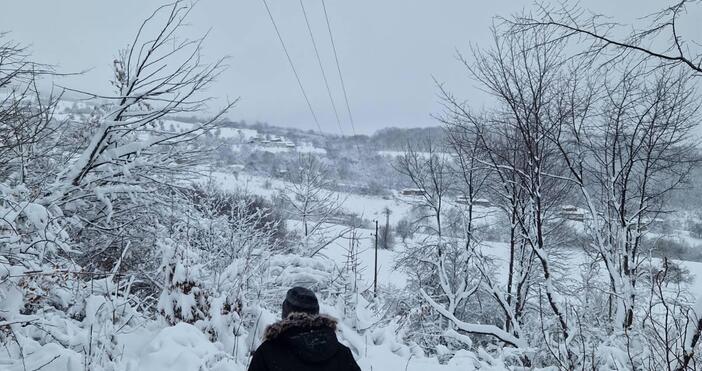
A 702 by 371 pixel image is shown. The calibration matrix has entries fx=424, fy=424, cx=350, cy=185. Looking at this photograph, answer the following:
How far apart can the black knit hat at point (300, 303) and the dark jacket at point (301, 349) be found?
76mm

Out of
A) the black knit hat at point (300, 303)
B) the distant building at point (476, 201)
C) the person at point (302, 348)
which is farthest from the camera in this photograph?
the distant building at point (476, 201)

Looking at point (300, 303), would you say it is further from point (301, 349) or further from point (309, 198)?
point (309, 198)

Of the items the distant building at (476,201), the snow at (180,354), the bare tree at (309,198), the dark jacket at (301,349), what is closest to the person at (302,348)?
the dark jacket at (301,349)

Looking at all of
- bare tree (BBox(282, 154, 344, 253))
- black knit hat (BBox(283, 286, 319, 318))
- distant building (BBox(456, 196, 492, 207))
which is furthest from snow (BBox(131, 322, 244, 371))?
bare tree (BBox(282, 154, 344, 253))

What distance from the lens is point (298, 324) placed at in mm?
2312

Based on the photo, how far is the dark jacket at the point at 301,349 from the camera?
2184 millimetres

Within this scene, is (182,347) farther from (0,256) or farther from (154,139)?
(154,139)

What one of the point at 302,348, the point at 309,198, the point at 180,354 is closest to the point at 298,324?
the point at 302,348

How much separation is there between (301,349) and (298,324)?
0.49ft

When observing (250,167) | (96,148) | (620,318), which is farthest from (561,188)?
(250,167)

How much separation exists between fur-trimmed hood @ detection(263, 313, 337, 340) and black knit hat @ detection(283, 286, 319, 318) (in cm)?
6

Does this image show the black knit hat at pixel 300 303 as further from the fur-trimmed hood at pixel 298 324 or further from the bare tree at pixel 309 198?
the bare tree at pixel 309 198

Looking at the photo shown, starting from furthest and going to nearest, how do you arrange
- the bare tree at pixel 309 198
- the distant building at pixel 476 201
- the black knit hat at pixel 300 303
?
the bare tree at pixel 309 198 < the distant building at pixel 476 201 < the black knit hat at pixel 300 303

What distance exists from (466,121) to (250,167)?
259 ft
